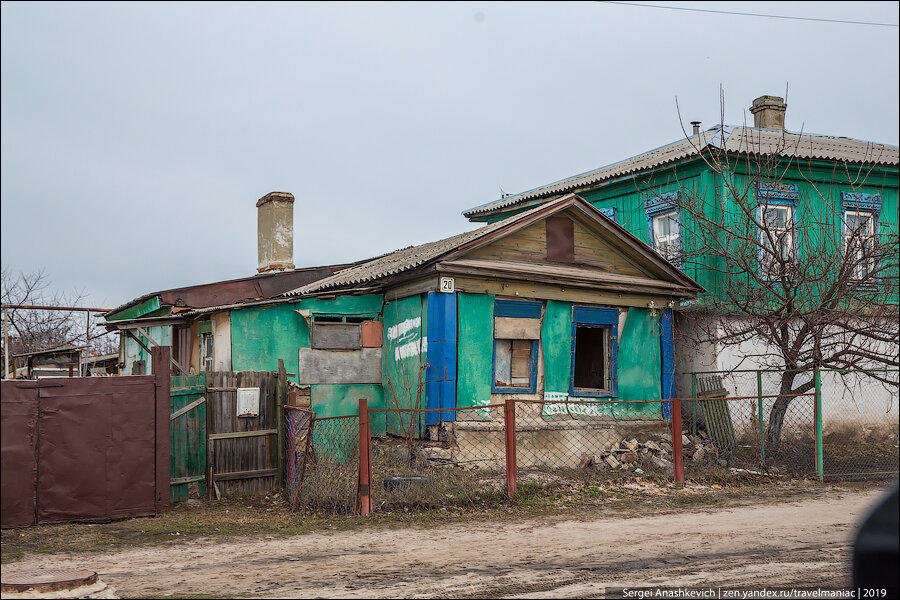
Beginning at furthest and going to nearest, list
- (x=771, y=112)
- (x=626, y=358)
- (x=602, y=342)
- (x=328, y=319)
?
1. (x=771, y=112)
2. (x=602, y=342)
3. (x=626, y=358)
4. (x=328, y=319)

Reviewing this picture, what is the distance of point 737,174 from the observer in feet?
58.9

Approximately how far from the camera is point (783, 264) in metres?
14.8

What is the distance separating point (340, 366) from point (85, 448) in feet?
18.3

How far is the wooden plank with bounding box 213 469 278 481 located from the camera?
12016 millimetres

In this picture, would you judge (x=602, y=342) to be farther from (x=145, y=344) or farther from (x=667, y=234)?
(x=145, y=344)

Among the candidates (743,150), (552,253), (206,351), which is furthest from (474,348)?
(743,150)

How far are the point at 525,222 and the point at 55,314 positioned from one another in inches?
1074

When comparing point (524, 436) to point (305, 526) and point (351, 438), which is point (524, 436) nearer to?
point (351, 438)

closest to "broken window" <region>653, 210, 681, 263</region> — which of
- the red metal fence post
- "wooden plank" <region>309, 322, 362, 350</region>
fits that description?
the red metal fence post

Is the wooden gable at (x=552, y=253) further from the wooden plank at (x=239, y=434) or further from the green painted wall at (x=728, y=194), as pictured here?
the wooden plank at (x=239, y=434)

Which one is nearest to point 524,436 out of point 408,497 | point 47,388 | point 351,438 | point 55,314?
point 351,438

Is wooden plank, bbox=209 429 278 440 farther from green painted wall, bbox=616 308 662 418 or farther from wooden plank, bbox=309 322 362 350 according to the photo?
green painted wall, bbox=616 308 662 418

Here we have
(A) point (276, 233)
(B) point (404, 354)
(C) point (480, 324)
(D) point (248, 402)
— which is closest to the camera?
(D) point (248, 402)

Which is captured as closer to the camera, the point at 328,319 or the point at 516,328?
the point at 516,328
